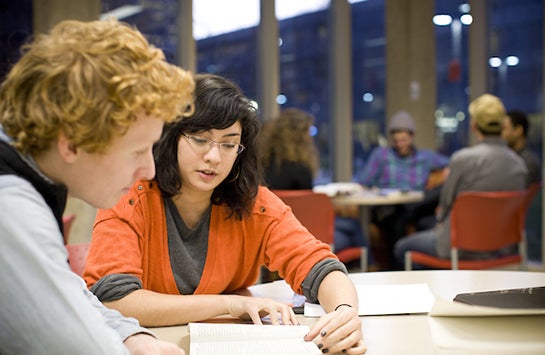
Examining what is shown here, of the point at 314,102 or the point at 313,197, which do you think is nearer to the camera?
the point at 313,197

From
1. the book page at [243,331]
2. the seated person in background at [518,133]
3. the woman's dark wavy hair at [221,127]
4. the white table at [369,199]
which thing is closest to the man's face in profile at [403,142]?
the white table at [369,199]

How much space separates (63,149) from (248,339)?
2.15 ft

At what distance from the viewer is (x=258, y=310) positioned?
1.60 m

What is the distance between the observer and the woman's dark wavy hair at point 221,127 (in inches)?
72.3

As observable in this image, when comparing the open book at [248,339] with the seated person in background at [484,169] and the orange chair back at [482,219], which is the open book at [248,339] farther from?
the seated person in background at [484,169]

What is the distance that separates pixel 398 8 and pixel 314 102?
1336mm

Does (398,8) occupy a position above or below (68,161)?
above

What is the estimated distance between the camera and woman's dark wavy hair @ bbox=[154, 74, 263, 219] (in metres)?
1.84

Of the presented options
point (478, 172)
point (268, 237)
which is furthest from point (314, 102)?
point (268, 237)

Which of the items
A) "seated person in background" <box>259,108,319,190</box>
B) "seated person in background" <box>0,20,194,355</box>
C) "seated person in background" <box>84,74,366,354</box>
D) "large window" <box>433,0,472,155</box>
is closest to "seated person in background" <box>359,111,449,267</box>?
"large window" <box>433,0,472,155</box>

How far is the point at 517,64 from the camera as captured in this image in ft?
22.7

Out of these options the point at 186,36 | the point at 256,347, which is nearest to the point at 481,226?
the point at 256,347

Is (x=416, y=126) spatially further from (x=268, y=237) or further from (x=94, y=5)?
(x=268, y=237)

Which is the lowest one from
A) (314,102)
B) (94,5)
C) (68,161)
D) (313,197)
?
(313,197)
